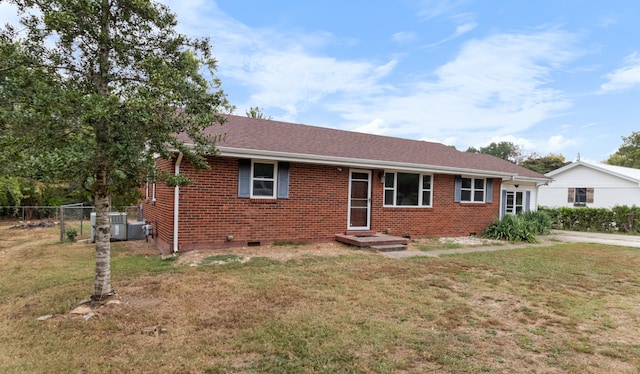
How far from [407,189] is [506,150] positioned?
56.2m

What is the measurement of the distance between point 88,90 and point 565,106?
901 inches

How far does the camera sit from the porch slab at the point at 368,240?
9.52 metres

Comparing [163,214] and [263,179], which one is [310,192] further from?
[163,214]

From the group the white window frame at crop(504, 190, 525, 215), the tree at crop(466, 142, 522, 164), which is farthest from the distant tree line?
the white window frame at crop(504, 190, 525, 215)

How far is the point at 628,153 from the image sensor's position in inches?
1822

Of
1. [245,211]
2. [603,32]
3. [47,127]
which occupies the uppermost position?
[603,32]

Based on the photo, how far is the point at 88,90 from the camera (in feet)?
14.4

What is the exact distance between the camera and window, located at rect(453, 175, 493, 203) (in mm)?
12695

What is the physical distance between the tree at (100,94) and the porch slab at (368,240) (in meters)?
5.81

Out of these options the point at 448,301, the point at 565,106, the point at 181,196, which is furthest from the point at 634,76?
the point at 181,196

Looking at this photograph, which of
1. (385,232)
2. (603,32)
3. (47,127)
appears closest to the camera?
(47,127)

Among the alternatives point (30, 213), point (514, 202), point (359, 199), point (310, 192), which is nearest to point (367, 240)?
point (359, 199)

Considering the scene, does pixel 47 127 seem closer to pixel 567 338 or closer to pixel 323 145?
pixel 567 338

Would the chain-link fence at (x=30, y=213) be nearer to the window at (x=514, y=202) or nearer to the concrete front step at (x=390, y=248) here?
the concrete front step at (x=390, y=248)
